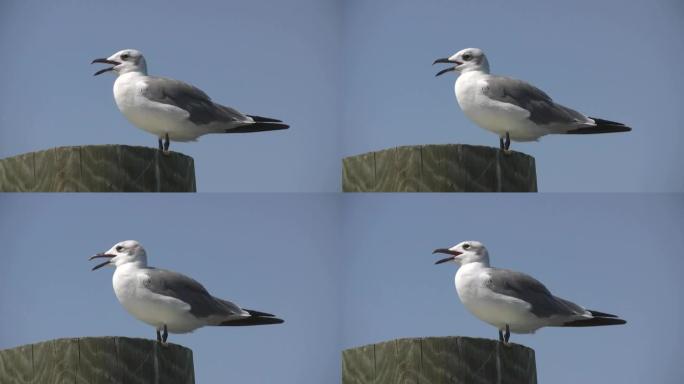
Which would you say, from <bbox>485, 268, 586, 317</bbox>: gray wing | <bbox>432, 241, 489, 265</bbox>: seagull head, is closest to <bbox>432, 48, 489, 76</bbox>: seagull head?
<bbox>432, 241, 489, 265</bbox>: seagull head

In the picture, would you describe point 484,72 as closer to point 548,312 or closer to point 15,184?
point 548,312

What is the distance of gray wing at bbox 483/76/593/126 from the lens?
521cm

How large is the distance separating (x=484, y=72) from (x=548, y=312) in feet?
3.25

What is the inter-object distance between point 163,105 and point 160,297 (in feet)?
2.41

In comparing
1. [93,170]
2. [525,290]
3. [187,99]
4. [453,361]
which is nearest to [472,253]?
[525,290]

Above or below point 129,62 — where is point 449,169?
below

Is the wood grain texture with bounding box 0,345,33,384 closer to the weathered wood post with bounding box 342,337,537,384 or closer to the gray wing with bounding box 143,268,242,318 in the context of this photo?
the gray wing with bounding box 143,268,242,318

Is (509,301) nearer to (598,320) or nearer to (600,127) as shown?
(598,320)

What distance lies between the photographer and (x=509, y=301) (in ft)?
16.4

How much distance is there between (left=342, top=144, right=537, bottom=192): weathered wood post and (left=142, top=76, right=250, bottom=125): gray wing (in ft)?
2.04

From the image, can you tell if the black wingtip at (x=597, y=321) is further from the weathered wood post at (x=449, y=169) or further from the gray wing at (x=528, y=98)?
the gray wing at (x=528, y=98)

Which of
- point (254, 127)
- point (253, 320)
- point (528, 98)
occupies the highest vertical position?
point (528, 98)

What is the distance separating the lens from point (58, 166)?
16.3 feet

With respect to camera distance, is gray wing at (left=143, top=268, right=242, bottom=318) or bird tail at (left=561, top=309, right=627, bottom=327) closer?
gray wing at (left=143, top=268, right=242, bottom=318)
